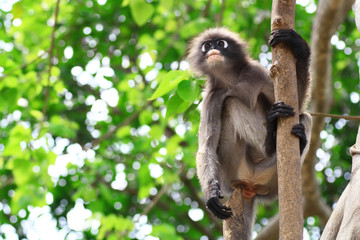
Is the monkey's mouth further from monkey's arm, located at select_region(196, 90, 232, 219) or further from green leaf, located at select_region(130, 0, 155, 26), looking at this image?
green leaf, located at select_region(130, 0, 155, 26)

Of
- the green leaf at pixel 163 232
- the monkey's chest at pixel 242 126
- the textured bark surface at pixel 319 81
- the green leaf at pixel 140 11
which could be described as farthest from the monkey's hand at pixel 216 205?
the textured bark surface at pixel 319 81

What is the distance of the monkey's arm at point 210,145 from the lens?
4.82 m

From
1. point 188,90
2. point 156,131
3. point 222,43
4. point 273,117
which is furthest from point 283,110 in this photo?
point 156,131

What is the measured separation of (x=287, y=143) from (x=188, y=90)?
88cm

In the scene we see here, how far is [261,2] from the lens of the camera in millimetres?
10477

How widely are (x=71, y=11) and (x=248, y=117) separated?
5.76 meters

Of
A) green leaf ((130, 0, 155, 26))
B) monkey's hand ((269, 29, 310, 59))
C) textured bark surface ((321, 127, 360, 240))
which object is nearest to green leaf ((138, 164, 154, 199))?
green leaf ((130, 0, 155, 26))

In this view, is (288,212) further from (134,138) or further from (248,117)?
(134,138)

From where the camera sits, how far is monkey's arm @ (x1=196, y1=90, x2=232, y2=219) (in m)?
4.82

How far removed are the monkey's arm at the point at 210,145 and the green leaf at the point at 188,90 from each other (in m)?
0.95

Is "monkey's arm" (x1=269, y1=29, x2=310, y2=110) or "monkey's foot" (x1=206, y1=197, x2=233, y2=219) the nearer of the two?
"monkey's arm" (x1=269, y1=29, x2=310, y2=110)

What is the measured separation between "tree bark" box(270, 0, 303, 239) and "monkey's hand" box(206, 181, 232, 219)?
938mm

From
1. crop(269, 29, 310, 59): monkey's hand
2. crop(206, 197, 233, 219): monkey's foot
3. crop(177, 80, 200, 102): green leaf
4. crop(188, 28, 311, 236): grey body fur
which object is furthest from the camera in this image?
crop(188, 28, 311, 236): grey body fur

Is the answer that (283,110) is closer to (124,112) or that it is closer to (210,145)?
(210,145)
